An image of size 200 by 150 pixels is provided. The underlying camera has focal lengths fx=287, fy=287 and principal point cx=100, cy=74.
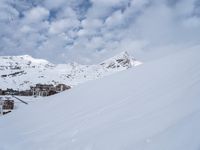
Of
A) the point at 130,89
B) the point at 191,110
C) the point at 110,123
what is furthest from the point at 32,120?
the point at 191,110

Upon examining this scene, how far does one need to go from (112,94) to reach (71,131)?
130cm

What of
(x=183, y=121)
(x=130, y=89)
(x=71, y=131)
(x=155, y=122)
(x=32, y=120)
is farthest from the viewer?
(x=32, y=120)

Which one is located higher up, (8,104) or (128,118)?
(8,104)

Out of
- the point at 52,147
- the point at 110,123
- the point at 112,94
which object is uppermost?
the point at 112,94

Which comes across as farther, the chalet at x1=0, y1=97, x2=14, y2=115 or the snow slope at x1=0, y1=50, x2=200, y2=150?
the chalet at x1=0, y1=97, x2=14, y2=115

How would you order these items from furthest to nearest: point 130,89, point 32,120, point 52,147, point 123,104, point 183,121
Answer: point 32,120 < point 130,89 < point 123,104 < point 52,147 < point 183,121

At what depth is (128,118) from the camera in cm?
330

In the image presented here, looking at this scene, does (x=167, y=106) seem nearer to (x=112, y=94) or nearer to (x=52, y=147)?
(x=52, y=147)

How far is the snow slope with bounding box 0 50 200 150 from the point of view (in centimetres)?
241

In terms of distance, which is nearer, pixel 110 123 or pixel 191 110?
pixel 191 110

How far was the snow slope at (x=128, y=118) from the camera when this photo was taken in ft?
7.91

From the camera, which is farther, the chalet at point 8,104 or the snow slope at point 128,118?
the chalet at point 8,104

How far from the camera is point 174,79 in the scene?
395 centimetres

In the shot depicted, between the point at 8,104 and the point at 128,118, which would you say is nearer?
the point at 128,118
